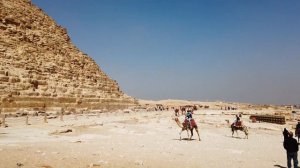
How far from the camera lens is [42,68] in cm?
4212

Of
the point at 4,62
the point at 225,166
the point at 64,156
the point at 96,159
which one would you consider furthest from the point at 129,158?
the point at 4,62

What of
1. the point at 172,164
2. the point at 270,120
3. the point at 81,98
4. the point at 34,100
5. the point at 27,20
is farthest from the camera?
the point at 27,20

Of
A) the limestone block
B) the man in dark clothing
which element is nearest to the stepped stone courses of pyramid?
the limestone block

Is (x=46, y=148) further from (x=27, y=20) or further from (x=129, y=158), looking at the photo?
(x=27, y=20)

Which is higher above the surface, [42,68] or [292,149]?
[42,68]

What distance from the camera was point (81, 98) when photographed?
1644 inches

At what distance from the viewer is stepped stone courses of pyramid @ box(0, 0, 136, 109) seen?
34312 mm

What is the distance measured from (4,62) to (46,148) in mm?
27320

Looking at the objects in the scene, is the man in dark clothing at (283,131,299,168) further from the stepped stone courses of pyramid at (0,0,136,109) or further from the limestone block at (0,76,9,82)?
the limestone block at (0,76,9,82)

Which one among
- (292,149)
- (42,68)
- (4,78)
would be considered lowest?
(292,149)

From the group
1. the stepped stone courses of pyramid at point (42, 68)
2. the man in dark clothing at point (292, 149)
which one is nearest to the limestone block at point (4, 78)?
the stepped stone courses of pyramid at point (42, 68)

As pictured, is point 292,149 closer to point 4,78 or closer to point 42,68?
point 4,78

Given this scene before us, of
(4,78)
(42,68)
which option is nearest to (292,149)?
(4,78)

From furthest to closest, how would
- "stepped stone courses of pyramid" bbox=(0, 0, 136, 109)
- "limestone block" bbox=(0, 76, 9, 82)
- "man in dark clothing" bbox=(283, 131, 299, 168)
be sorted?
"stepped stone courses of pyramid" bbox=(0, 0, 136, 109)
"limestone block" bbox=(0, 76, 9, 82)
"man in dark clothing" bbox=(283, 131, 299, 168)
